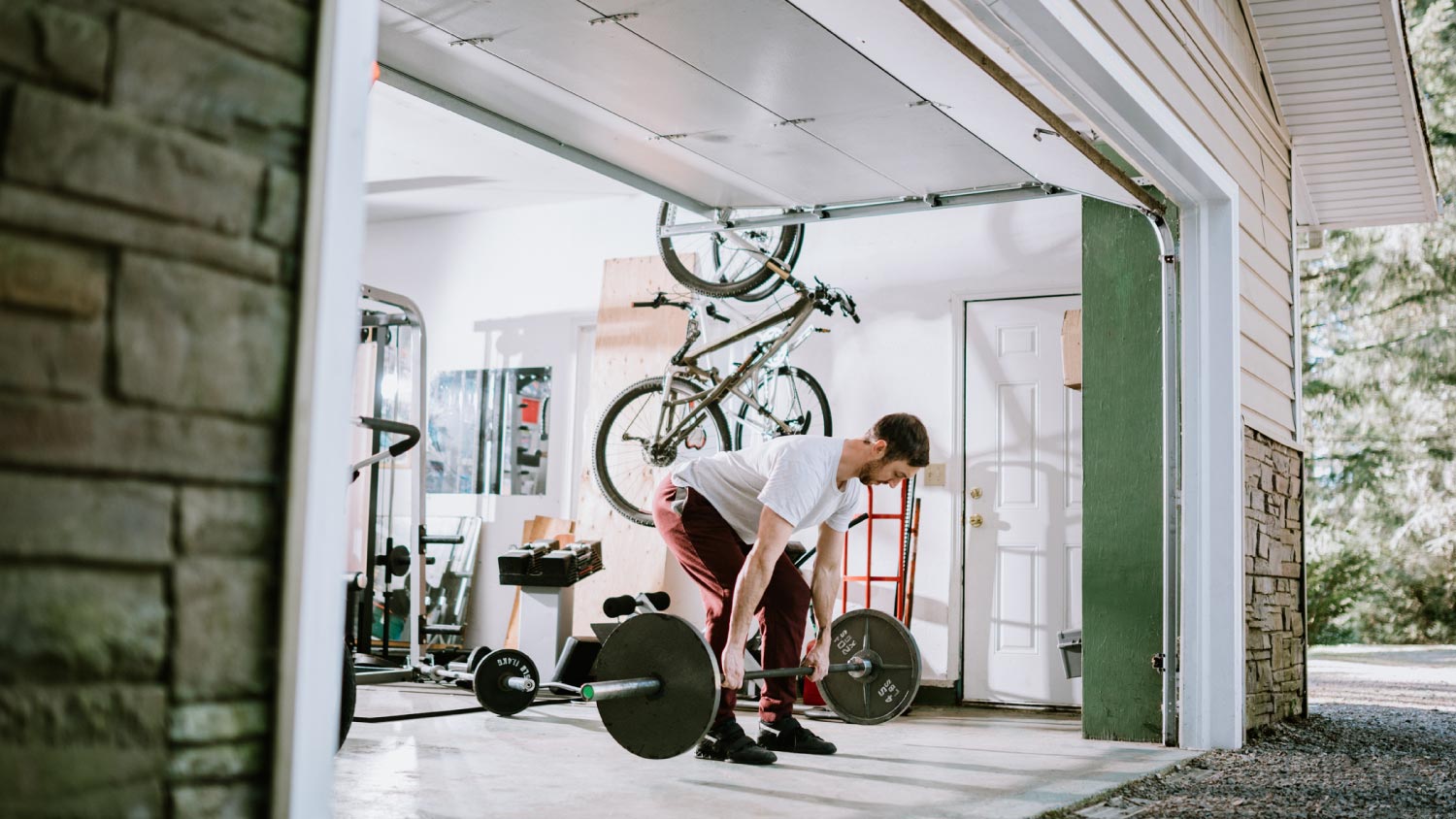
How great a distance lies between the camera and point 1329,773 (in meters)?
4.25

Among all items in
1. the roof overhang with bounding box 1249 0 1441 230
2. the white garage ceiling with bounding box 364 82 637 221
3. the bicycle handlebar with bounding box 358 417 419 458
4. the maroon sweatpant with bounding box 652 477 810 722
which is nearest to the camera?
the maroon sweatpant with bounding box 652 477 810 722

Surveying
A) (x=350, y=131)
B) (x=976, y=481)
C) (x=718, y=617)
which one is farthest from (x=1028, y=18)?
(x=976, y=481)

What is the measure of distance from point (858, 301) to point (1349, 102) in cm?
283

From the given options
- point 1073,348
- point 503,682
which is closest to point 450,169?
point 503,682

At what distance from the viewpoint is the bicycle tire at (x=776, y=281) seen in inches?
268

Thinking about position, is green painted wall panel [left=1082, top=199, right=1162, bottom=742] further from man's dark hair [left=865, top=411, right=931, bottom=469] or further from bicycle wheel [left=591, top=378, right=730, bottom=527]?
bicycle wheel [left=591, top=378, right=730, bottom=527]

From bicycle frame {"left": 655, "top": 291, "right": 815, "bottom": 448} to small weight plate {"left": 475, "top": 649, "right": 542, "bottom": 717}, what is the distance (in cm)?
207

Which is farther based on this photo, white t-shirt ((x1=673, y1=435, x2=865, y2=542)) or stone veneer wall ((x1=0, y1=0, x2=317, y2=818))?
white t-shirt ((x1=673, y1=435, x2=865, y2=542))

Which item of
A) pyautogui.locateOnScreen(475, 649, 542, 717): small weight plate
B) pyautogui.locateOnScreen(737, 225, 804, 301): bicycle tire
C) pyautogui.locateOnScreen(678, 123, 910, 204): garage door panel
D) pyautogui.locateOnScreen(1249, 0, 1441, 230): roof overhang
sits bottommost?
pyautogui.locateOnScreen(475, 649, 542, 717): small weight plate

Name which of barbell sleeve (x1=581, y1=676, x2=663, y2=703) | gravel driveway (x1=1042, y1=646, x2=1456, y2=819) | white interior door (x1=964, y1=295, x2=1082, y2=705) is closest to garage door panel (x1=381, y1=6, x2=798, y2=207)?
white interior door (x1=964, y1=295, x2=1082, y2=705)

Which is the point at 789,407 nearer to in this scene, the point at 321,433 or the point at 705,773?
the point at 705,773

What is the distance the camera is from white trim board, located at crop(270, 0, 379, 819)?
4.50 feet

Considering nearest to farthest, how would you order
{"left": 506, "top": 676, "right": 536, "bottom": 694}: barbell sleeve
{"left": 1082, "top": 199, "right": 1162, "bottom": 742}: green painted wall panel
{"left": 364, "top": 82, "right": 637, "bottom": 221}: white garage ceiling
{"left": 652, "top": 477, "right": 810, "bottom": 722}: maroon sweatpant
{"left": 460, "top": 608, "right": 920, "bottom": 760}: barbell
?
{"left": 460, "top": 608, "right": 920, "bottom": 760}: barbell
{"left": 652, "top": 477, "right": 810, "bottom": 722}: maroon sweatpant
{"left": 1082, "top": 199, "right": 1162, "bottom": 742}: green painted wall panel
{"left": 506, "top": 676, "right": 536, "bottom": 694}: barbell sleeve
{"left": 364, "top": 82, "right": 637, "bottom": 221}: white garage ceiling

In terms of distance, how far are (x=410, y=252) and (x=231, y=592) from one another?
27.7 ft
